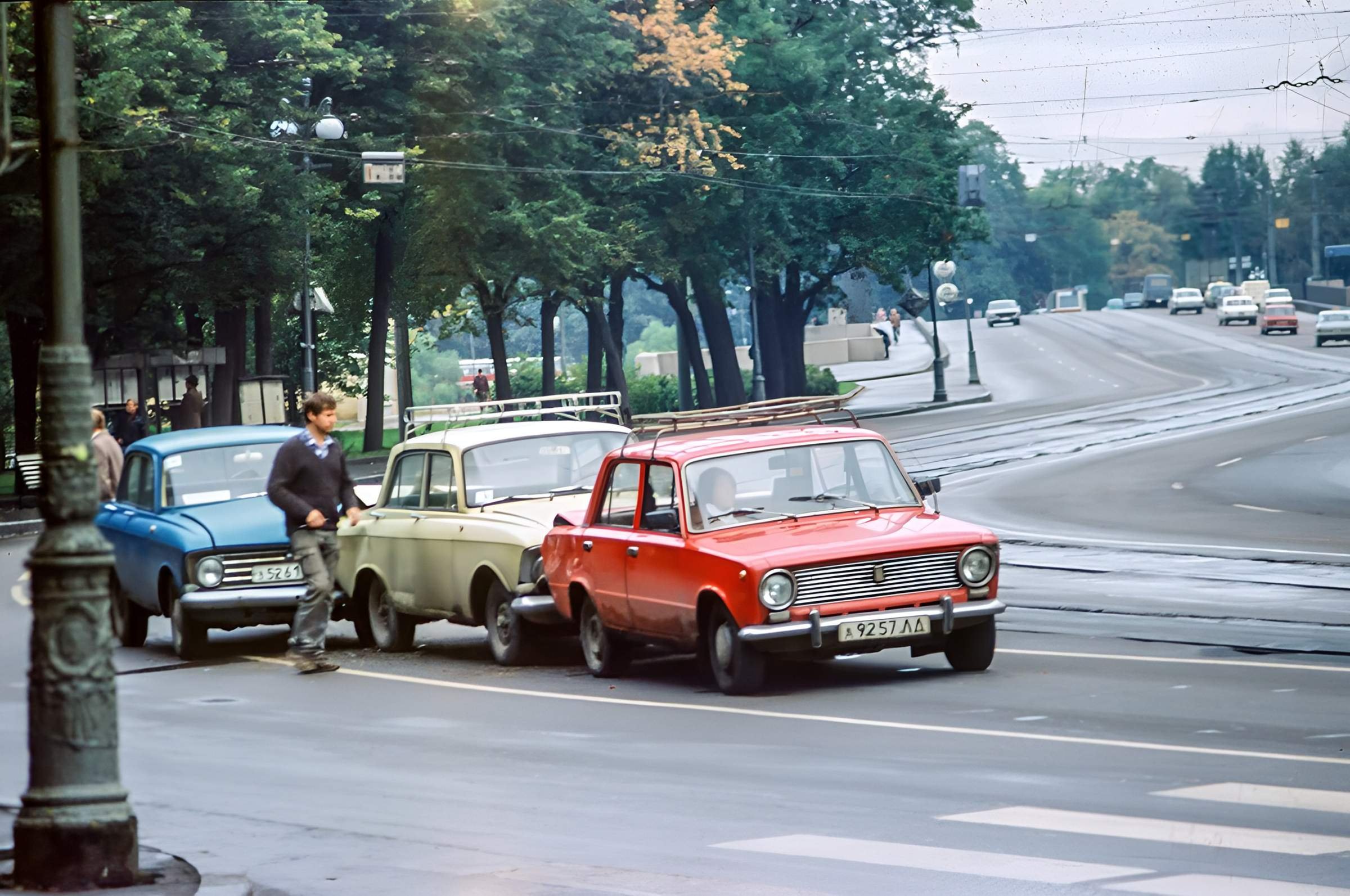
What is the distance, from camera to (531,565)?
1434 cm

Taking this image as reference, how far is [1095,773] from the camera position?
921cm

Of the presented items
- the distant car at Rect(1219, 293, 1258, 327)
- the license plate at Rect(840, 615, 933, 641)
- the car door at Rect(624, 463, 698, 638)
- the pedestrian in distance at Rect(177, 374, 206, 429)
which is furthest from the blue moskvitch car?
the distant car at Rect(1219, 293, 1258, 327)

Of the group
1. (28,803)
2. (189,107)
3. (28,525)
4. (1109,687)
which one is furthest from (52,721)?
(189,107)

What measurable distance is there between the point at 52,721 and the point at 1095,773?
4.43 m

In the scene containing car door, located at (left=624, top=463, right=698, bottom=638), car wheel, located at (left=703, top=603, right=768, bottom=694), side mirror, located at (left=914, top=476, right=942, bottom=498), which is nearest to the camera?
car wheel, located at (left=703, top=603, right=768, bottom=694)

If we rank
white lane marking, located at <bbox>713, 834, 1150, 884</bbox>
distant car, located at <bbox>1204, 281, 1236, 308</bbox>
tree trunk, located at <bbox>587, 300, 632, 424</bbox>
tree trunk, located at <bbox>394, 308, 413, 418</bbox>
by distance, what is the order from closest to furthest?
1. white lane marking, located at <bbox>713, 834, 1150, 884</bbox>
2. tree trunk, located at <bbox>587, 300, 632, 424</bbox>
3. tree trunk, located at <bbox>394, 308, 413, 418</bbox>
4. distant car, located at <bbox>1204, 281, 1236, 308</bbox>

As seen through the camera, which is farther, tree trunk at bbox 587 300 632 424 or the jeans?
tree trunk at bbox 587 300 632 424

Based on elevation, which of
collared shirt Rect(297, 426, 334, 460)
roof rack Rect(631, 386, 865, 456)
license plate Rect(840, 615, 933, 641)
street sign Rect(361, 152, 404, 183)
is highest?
street sign Rect(361, 152, 404, 183)

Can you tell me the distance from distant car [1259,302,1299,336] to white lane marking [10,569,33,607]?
84.4 meters

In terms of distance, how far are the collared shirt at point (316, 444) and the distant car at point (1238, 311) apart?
337ft

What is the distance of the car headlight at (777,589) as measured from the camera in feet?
39.1

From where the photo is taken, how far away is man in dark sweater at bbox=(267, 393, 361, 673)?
14.4m

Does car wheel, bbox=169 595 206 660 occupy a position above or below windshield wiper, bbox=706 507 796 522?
below

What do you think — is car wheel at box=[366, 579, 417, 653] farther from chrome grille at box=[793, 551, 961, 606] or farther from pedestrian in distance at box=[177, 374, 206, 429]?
pedestrian in distance at box=[177, 374, 206, 429]
